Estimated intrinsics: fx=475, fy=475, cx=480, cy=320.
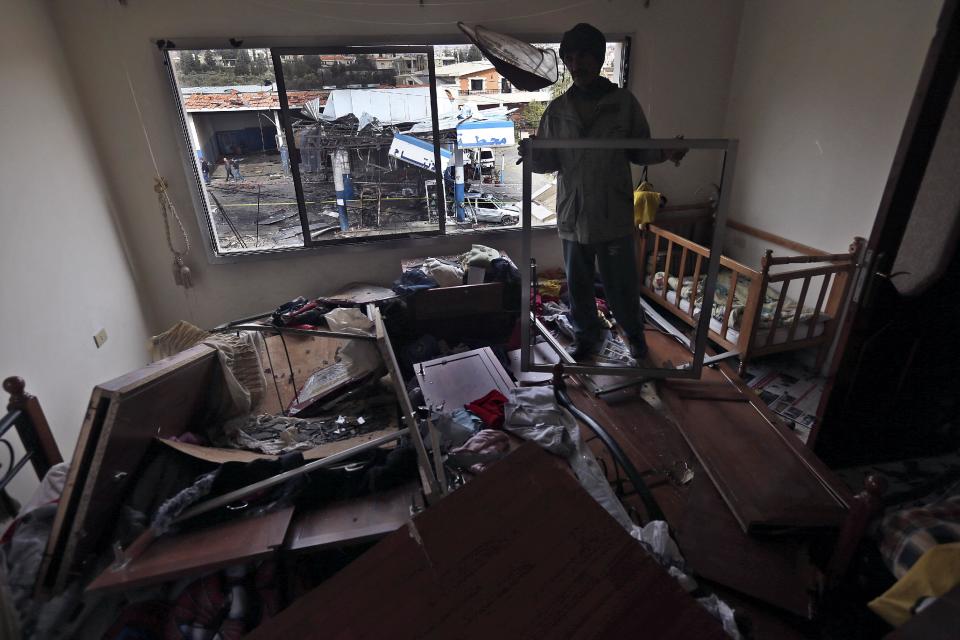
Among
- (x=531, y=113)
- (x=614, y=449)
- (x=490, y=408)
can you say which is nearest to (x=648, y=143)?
(x=614, y=449)

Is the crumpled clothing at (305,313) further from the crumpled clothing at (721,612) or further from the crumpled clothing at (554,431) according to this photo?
the crumpled clothing at (721,612)

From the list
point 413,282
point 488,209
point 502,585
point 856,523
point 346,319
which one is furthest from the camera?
point 488,209

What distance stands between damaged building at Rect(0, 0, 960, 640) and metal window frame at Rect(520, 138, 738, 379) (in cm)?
2

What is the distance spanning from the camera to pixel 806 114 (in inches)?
118

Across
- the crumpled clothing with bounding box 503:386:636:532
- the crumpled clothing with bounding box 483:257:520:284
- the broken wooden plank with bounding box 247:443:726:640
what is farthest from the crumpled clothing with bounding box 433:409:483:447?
the crumpled clothing with bounding box 483:257:520:284

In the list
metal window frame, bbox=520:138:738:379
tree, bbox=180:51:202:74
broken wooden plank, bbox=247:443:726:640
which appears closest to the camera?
broken wooden plank, bbox=247:443:726:640

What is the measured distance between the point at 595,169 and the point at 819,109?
180cm

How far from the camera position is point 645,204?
339 centimetres

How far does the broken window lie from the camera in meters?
3.02

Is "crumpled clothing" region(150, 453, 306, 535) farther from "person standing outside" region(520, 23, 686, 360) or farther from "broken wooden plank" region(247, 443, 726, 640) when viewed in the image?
"person standing outside" region(520, 23, 686, 360)

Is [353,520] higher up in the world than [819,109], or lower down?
lower down

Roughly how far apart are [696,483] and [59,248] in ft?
10.3

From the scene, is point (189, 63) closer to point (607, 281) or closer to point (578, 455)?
point (607, 281)

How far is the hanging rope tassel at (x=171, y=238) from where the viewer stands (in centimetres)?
303
